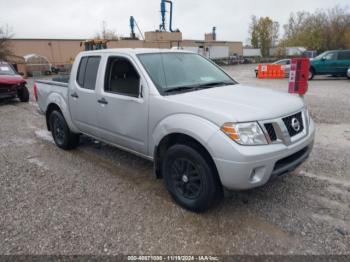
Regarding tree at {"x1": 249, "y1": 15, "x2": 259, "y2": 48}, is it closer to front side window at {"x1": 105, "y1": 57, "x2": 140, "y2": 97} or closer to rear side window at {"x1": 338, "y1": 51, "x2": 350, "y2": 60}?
rear side window at {"x1": 338, "y1": 51, "x2": 350, "y2": 60}

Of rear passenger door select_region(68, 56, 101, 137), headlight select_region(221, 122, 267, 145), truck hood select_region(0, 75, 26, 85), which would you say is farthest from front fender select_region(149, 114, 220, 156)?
truck hood select_region(0, 75, 26, 85)

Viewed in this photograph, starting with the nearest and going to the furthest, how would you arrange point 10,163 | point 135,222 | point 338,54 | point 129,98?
point 135,222
point 129,98
point 10,163
point 338,54

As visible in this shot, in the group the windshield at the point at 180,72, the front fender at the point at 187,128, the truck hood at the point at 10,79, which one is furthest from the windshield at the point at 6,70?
the front fender at the point at 187,128

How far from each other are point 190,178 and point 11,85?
10611mm

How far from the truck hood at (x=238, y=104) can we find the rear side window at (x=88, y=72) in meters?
1.69

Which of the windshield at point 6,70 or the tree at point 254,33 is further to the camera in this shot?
the tree at point 254,33

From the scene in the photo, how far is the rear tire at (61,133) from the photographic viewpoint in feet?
17.4

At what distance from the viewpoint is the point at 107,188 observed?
154 inches

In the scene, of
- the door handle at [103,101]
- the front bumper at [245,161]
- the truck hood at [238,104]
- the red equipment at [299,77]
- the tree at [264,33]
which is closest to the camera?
the front bumper at [245,161]

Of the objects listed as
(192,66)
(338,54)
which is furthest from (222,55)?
(192,66)

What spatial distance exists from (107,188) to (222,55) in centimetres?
5515

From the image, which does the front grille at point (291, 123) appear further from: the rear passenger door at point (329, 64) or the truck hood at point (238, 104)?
the rear passenger door at point (329, 64)

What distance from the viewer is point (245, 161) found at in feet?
8.67

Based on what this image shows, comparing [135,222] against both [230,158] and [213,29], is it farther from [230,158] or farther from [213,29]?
[213,29]
